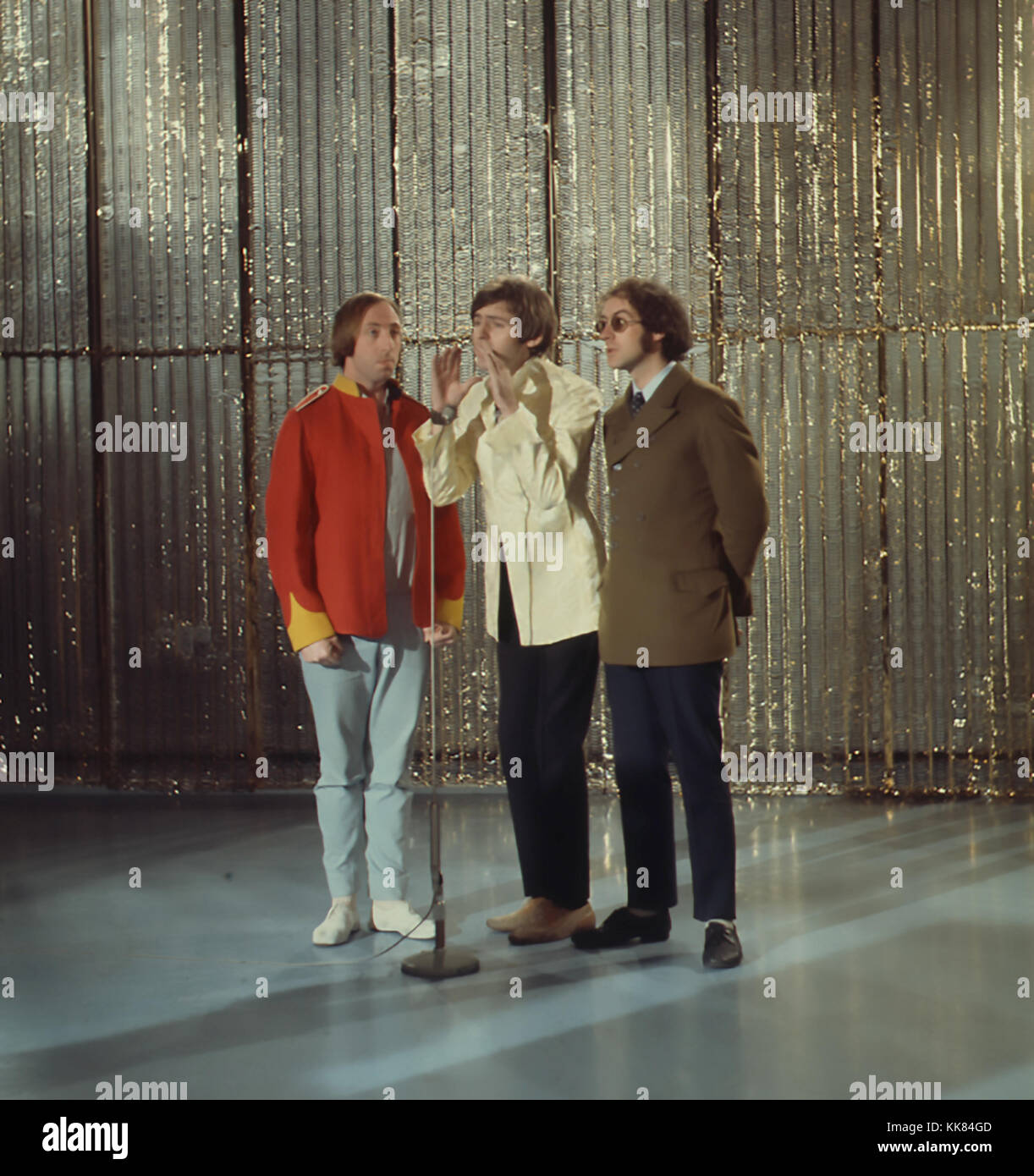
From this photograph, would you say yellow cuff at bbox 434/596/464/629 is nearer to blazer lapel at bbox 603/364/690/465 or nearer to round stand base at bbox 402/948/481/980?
blazer lapel at bbox 603/364/690/465

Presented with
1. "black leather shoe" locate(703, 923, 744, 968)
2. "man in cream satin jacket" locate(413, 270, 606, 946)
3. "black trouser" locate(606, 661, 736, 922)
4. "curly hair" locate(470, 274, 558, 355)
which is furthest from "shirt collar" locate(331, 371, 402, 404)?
"black leather shoe" locate(703, 923, 744, 968)

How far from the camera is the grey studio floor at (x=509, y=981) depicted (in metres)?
2.48

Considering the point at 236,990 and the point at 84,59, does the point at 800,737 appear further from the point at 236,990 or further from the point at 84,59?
the point at 84,59

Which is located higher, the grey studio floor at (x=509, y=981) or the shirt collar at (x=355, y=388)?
the shirt collar at (x=355, y=388)

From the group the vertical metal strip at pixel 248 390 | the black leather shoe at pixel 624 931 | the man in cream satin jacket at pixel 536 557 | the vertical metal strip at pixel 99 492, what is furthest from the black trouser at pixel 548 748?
the vertical metal strip at pixel 99 492

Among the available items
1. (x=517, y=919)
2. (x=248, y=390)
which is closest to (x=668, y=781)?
(x=517, y=919)

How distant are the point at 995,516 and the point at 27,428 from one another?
3.91m

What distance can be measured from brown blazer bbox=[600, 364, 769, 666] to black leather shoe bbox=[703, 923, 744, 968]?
2.09 feet

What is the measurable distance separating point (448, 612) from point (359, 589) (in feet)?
0.88

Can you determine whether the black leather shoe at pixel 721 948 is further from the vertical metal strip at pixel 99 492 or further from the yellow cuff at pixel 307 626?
the vertical metal strip at pixel 99 492

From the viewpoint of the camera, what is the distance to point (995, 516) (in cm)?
499

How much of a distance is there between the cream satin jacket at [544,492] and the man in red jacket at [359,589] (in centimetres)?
16

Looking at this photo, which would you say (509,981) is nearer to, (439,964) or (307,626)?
(439,964)
